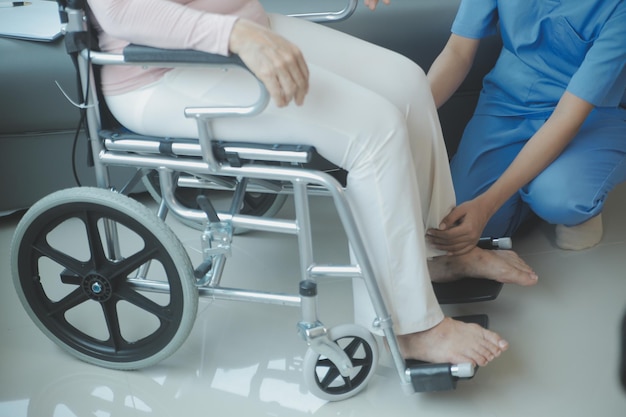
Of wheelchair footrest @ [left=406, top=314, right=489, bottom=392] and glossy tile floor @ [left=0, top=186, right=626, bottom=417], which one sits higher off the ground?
wheelchair footrest @ [left=406, top=314, right=489, bottom=392]

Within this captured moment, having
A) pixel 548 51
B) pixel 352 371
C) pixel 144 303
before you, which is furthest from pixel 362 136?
pixel 548 51

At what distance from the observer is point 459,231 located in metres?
1.73

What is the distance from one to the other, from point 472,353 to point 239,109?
0.66 meters

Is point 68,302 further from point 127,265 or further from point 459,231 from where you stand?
point 459,231

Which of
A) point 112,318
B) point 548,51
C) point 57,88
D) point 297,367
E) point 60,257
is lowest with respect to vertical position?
point 297,367

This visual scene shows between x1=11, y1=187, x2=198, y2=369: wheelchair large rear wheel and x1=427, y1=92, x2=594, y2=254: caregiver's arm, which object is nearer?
x1=11, y1=187, x2=198, y2=369: wheelchair large rear wheel

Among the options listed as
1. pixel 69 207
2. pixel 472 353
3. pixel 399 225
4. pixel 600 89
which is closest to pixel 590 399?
pixel 472 353

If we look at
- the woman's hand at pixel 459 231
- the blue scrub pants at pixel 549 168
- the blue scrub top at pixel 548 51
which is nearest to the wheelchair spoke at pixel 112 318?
the woman's hand at pixel 459 231

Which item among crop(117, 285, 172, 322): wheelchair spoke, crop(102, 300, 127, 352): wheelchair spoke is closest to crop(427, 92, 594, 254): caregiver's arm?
crop(117, 285, 172, 322): wheelchair spoke

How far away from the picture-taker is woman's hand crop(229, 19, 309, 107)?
1.29 metres

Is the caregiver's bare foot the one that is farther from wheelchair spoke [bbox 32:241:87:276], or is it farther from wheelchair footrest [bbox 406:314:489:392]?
wheelchair spoke [bbox 32:241:87:276]

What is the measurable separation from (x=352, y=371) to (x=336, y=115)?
1.68 ft

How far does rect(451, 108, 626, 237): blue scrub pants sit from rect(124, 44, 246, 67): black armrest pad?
101 cm

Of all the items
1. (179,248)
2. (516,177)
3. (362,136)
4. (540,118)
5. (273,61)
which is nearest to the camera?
(273,61)
